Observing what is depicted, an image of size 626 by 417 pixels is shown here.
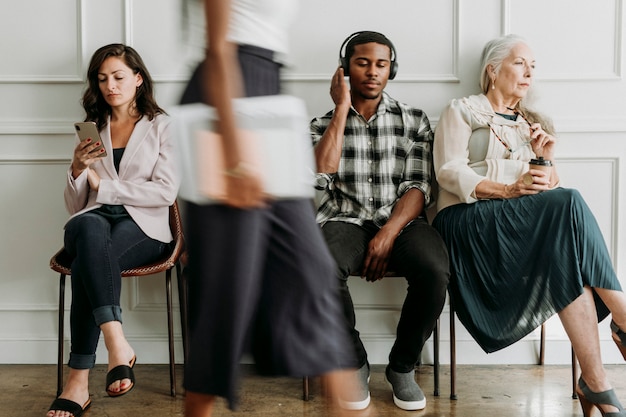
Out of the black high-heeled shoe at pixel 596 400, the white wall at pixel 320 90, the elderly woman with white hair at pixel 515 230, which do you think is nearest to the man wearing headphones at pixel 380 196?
the elderly woman with white hair at pixel 515 230

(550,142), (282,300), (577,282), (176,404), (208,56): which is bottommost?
(176,404)

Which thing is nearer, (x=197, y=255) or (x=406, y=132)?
(x=197, y=255)

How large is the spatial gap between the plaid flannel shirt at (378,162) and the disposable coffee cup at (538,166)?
368mm

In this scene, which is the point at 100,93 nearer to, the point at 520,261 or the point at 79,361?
the point at 79,361

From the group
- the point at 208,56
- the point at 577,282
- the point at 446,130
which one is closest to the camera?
the point at 208,56

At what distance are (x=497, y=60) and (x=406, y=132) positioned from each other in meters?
0.44

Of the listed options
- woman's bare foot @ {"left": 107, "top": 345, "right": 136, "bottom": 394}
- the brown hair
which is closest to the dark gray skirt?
woman's bare foot @ {"left": 107, "top": 345, "right": 136, "bottom": 394}

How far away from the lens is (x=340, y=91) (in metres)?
2.61

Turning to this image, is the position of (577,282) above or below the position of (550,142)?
below

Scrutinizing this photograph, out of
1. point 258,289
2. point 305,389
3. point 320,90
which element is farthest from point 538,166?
point 258,289

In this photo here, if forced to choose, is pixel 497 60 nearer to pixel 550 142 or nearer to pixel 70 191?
pixel 550 142

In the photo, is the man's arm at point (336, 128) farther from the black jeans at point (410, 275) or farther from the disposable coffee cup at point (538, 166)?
the disposable coffee cup at point (538, 166)

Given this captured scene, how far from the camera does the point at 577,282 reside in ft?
7.63

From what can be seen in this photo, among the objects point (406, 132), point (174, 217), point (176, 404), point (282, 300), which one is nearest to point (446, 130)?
point (406, 132)
